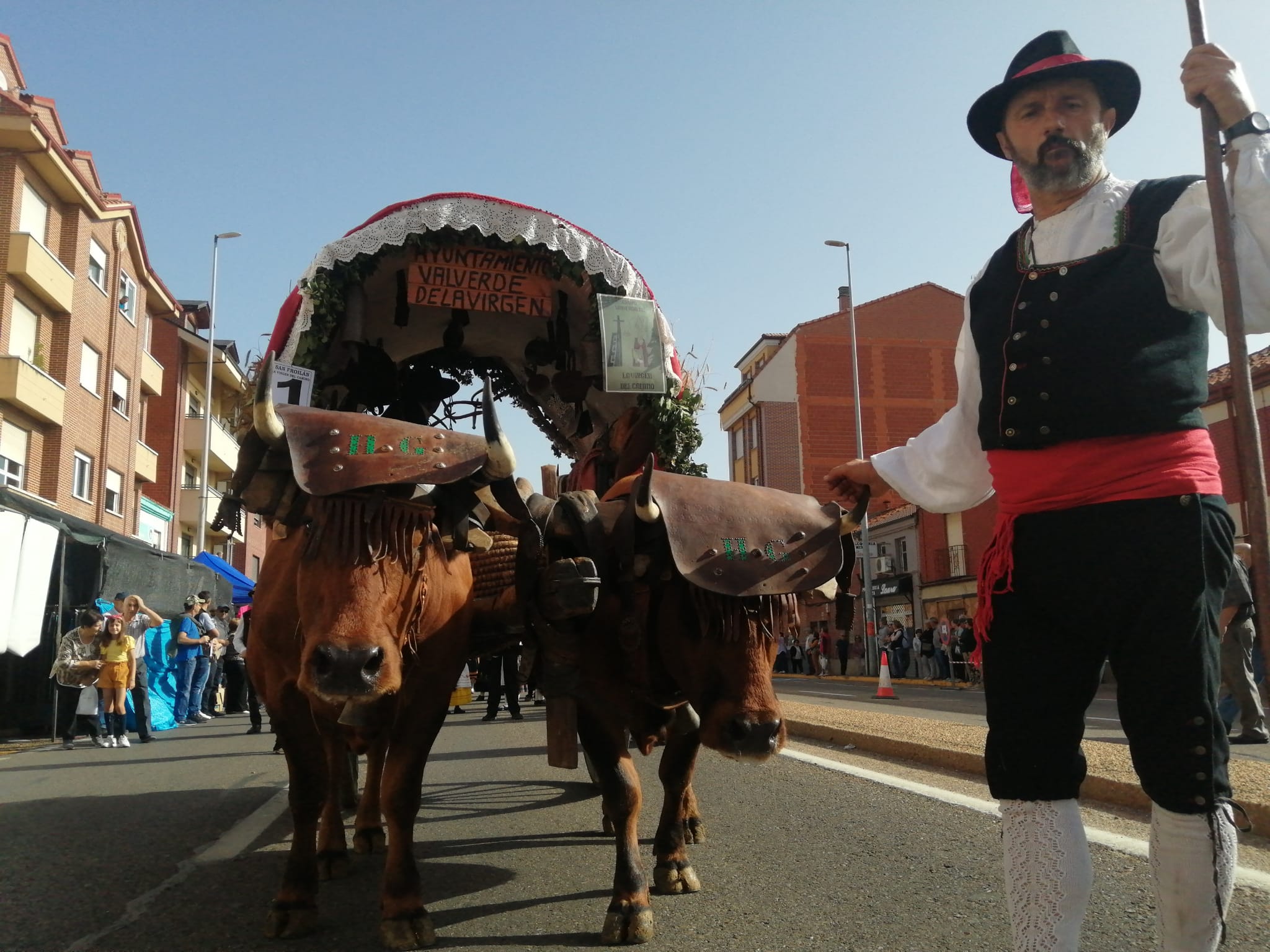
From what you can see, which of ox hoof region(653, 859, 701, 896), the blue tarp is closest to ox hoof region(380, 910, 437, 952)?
ox hoof region(653, 859, 701, 896)

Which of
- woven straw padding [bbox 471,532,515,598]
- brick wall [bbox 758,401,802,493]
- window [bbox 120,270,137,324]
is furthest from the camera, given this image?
brick wall [bbox 758,401,802,493]

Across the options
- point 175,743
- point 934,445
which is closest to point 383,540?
point 934,445

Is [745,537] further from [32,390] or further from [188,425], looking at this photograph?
[188,425]

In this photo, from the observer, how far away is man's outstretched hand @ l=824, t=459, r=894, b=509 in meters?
2.97

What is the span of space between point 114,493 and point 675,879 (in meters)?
28.0

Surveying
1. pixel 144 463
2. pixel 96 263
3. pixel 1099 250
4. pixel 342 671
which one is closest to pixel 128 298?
pixel 96 263

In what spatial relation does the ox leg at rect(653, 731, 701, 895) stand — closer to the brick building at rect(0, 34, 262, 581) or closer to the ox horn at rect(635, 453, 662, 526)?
the ox horn at rect(635, 453, 662, 526)

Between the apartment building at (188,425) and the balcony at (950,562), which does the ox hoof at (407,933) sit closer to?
the apartment building at (188,425)

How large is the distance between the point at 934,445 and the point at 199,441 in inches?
1457

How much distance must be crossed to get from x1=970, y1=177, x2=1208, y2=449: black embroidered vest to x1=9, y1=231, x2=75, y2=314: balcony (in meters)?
25.1

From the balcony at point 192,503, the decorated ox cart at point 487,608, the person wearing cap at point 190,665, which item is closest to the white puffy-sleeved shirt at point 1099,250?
the decorated ox cart at point 487,608

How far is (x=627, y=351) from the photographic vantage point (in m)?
5.95

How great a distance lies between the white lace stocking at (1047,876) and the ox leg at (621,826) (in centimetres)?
154

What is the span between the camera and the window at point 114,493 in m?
27.5
